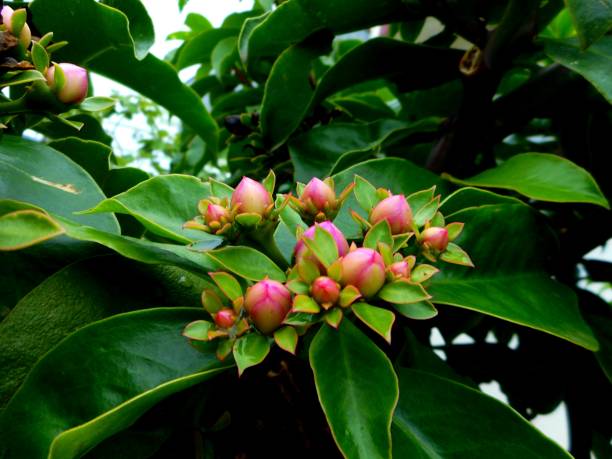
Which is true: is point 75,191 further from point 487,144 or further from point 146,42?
point 487,144

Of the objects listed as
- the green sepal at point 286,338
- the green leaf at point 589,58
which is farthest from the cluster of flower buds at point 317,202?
the green leaf at point 589,58

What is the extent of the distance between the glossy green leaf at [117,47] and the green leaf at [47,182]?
0.17 meters

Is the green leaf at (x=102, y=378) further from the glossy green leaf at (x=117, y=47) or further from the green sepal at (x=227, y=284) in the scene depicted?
the glossy green leaf at (x=117, y=47)

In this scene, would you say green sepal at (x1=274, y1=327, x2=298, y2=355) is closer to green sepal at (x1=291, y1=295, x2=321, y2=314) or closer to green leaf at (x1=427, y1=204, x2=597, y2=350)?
green sepal at (x1=291, y1=295, x2=321, y2=314)

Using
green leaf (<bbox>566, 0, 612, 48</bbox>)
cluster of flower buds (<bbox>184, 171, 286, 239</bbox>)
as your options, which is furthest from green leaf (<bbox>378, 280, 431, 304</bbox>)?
green leaf (<bbox>566, 0, 612, 48</bbox>)

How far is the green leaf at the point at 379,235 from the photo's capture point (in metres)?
0.46

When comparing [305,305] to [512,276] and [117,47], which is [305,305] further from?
[117,47]

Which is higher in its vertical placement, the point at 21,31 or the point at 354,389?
the point at 21,31

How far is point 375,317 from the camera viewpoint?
1.36 ft

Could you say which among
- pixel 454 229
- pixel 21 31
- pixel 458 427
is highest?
pixel 21 31

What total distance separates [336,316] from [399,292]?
48 millimetres

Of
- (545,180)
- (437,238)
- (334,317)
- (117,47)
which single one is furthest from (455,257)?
(117,47)

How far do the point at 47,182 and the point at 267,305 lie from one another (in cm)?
25

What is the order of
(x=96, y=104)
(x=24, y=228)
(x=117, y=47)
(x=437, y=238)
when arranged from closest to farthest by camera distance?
(x=24, y=228), (x=437, y=238), (x=96, y=104), (x=117, y=47)
